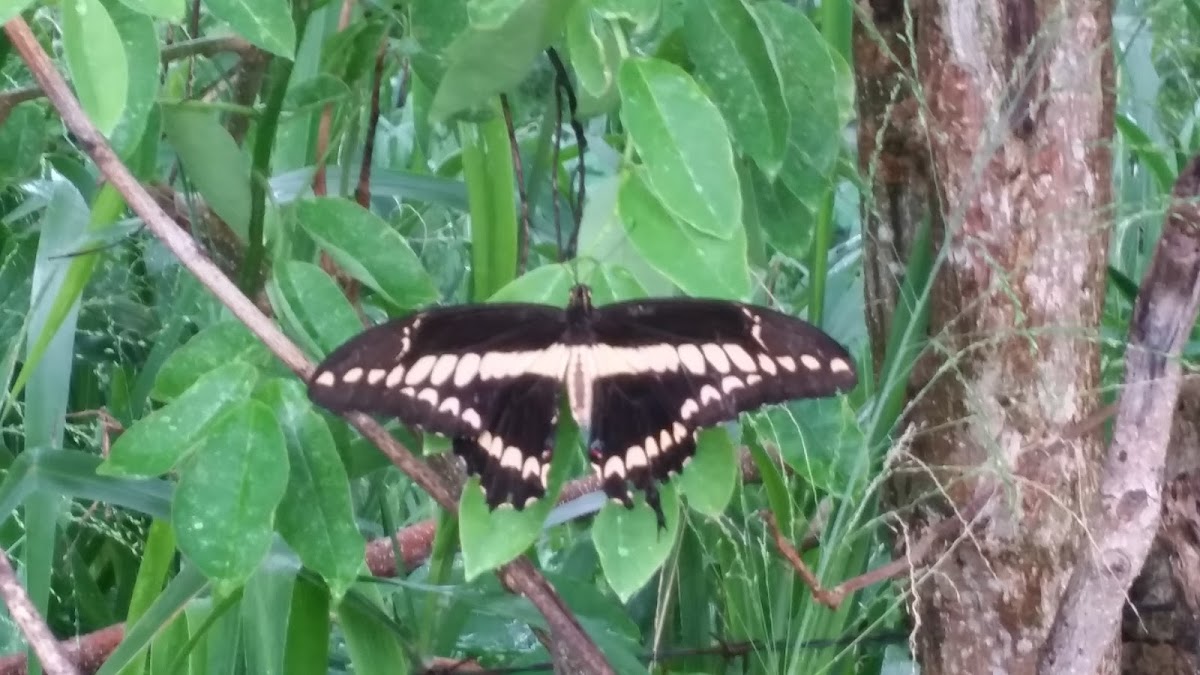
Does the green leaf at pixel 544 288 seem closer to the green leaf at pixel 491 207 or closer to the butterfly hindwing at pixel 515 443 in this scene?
the butterfly hindwing at pixel 515 443

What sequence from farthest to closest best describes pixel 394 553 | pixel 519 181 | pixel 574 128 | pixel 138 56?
pixel 394 553
pixel 519 181
pixel 574 128
pixel 138 56

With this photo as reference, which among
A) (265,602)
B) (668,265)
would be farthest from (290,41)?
(265,602)

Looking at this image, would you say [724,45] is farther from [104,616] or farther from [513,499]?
[104,616]

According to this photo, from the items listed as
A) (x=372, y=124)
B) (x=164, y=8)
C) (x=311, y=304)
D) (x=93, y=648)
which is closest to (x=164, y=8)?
(x=164, y=8)

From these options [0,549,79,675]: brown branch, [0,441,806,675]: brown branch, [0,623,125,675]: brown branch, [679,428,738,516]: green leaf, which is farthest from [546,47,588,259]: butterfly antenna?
[0,623,125,675]: brown branch

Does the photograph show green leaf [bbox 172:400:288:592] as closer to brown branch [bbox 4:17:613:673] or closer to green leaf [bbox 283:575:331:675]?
brown branch [bbox 4:17:613:673]

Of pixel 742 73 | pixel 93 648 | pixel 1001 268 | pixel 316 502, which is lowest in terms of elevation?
pixel 93 648

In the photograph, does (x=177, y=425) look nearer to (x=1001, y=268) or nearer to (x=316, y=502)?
(x=316, y=502)
